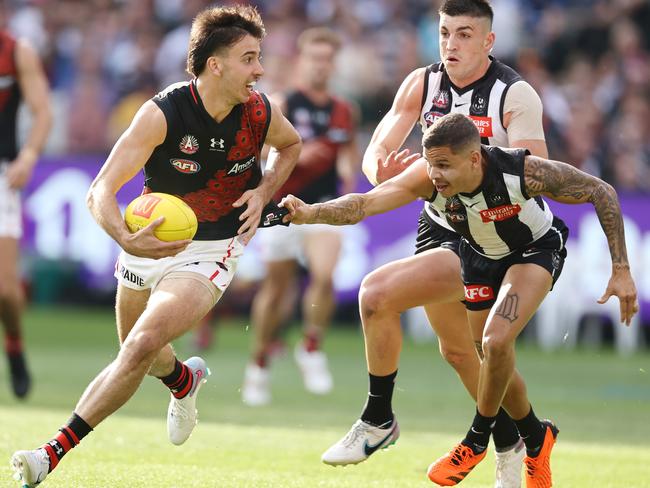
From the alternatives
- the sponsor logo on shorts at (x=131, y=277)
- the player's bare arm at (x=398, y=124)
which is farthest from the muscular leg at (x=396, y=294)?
the sponsor logo on shorts at (x=131, y=277)

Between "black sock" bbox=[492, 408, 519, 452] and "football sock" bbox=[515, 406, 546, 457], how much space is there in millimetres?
127

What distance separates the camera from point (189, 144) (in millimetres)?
7152

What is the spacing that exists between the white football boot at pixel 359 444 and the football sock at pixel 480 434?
0.60 m

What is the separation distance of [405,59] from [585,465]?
1086 cm

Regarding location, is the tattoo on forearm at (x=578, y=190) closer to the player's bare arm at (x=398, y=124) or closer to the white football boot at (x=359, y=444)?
the player's bare arm at (x=398, y=124)

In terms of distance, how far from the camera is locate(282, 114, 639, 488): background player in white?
21.6 ft

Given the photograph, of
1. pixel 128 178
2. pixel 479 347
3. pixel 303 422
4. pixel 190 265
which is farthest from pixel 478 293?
pixel 303 422

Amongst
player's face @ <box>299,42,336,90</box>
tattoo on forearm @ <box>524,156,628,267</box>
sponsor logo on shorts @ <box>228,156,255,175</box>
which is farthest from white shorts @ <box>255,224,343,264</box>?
tattoo on forearm @ <box>524,156,628,267</box>

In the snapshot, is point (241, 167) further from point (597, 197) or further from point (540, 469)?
point (540, 469)

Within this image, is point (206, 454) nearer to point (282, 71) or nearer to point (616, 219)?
point (616, 219)

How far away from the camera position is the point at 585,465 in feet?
27.2

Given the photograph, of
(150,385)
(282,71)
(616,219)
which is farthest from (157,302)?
(282,71)

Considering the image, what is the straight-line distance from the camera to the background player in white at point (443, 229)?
23.9 ft

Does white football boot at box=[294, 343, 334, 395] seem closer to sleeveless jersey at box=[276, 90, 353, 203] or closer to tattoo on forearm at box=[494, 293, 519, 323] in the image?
sleeveless jersey at box=[276, 90, 353, 203]
